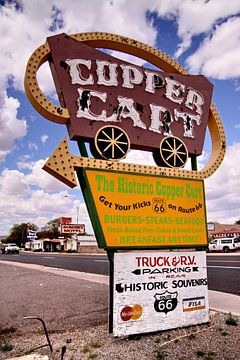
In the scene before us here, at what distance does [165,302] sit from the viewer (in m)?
5.23

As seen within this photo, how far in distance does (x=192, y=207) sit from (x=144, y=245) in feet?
4.54

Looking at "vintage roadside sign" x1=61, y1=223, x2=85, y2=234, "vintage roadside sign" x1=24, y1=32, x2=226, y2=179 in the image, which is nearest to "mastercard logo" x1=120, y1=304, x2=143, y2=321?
"vintage roadside sign" x1=24, y1=32, x2=226, y2=179

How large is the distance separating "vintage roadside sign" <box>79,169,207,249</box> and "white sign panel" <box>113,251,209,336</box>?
0.84 feet

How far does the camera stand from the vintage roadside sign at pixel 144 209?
5004 millimetres

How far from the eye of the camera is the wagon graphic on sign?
216 inches

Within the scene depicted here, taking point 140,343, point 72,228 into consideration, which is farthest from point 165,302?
point 72,228

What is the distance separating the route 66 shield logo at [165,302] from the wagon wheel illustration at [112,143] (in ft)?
8.28

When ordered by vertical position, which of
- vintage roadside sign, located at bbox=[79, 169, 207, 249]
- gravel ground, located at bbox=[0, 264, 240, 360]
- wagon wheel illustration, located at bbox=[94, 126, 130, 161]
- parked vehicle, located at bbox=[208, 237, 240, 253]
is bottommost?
gravel ground, located at bbox=[0, 264, 240, 360]

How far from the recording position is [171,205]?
226 inches

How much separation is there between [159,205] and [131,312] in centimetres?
188

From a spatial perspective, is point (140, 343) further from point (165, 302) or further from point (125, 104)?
point (125, 104)

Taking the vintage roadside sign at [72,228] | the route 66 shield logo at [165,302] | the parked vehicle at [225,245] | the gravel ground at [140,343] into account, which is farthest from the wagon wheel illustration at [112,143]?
the vintage roadside sign at [72,228]

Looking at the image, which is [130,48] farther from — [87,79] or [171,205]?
[171,205]

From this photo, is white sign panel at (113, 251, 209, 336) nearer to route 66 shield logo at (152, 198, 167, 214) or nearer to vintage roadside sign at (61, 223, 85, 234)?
route 66 shield logo at (152, 198, 167, 214)
